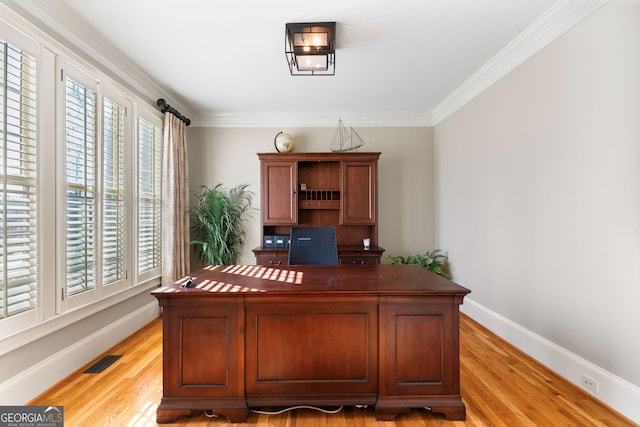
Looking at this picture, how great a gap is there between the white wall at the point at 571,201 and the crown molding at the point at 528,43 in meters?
0.07

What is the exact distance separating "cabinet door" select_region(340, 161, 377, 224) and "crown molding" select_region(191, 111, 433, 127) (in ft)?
2.59

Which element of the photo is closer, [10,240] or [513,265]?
[10,240]

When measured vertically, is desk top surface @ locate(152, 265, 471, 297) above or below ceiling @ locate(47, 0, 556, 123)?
below

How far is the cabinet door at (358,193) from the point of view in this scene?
407 cm

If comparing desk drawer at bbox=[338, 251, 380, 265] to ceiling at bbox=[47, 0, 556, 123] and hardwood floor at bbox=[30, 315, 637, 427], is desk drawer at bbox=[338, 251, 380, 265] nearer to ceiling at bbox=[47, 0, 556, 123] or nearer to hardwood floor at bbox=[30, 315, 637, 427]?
hardwood floor at bbox=[30, 315, 637, 427]

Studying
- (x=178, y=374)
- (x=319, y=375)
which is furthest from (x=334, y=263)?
(x=178, y=374)

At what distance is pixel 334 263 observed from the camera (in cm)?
288

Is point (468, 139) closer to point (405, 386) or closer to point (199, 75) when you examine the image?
point (405, 386)

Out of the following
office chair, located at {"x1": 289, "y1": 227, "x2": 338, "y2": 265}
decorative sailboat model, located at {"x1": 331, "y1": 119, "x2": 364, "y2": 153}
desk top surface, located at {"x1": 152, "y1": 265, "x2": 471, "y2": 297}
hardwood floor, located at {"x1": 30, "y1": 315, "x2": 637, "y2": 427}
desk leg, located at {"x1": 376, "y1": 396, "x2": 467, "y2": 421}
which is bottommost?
hardwood floor, located at {"x1": 30, "y1": 315, "x2": 637, "y2": 427}

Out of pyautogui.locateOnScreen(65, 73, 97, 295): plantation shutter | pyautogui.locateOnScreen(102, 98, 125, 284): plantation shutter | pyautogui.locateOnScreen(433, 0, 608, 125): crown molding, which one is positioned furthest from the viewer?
pyautogui.locateOnScreen(102, 98, 125, 284): plantation shutter

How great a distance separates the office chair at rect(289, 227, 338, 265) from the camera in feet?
9.49

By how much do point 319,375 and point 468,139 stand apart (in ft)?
10.1

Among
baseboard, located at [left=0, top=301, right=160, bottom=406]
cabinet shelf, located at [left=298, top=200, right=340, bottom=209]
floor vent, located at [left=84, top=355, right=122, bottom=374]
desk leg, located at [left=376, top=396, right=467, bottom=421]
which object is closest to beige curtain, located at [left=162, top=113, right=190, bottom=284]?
baseboard, located at [left=0, top=301, right=160, bottom=406]

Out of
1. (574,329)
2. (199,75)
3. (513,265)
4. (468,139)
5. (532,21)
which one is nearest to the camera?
(574,329)
